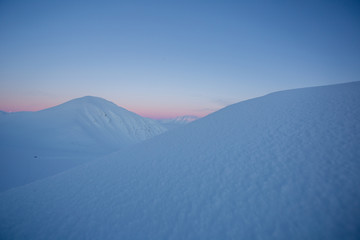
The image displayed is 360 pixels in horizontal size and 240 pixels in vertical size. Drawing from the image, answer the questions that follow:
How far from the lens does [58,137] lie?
91.1 feet

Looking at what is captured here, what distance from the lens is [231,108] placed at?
10805mm

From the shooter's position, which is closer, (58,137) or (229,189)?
(229,189)

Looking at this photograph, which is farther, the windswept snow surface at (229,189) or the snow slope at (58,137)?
the snow slope at (58,137)

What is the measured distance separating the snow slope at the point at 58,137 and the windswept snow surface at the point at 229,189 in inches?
465

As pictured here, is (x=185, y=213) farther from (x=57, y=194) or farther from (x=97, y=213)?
(x=57, y=194)

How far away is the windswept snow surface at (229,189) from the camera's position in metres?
3.59

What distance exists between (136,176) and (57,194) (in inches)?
140

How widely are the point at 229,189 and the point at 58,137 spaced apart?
32943 mm

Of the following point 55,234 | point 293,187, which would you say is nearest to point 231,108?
point 293,187

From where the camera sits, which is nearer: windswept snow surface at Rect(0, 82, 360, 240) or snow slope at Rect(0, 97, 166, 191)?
windswept snow surface at Rect(0, 82, 360, 240)

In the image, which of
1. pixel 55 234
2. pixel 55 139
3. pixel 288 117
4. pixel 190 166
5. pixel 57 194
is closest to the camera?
pixel 55 234

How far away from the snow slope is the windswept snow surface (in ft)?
38.8

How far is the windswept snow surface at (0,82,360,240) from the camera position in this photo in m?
3.59

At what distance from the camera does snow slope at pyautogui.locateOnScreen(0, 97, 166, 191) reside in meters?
16.5
